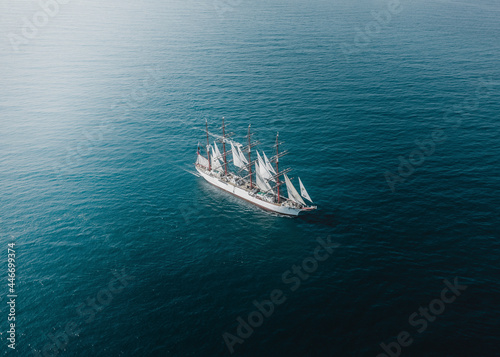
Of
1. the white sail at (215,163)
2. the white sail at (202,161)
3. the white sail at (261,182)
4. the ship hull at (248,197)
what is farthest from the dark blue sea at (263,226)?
the white sail at (215,163)

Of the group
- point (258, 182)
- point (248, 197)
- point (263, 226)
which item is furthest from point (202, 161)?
point (263, 226)

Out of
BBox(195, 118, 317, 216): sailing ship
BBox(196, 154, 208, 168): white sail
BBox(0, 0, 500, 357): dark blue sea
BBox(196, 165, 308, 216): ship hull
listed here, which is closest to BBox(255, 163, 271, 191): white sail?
BBox(195, 118, 317, 216): sailing ship

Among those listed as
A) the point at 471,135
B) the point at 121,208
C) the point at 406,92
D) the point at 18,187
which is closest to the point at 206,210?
the point at 121,208

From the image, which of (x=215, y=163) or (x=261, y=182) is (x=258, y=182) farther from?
(x=215, y=163)

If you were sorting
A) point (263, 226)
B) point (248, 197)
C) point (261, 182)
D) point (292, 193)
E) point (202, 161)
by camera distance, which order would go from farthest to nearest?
point (202, 161) → point (248, 197) → point (261, 182) → point (292, 193) → point (263, 226)

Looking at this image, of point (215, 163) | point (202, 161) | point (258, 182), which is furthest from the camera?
point (202, 161)

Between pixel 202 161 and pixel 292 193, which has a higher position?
pixel 202 161

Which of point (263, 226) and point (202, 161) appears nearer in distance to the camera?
point (263, 226)
